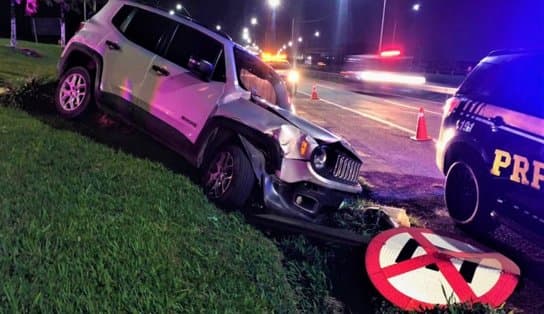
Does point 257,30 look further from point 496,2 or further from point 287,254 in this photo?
point 287,254

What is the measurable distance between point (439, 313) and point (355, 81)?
31122 millimetres

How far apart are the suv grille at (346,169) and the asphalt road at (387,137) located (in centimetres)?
158

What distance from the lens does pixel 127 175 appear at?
19.5 ft

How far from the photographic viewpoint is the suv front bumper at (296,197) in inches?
207

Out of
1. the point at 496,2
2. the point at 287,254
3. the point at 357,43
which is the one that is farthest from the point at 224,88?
the point at 357,43

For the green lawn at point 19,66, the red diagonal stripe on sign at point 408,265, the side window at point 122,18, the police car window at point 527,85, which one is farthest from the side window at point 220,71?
the green lawn at point 19,66

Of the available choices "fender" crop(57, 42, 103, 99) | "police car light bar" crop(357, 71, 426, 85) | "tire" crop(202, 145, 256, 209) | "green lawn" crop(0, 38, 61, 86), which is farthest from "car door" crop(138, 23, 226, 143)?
"police car light bar" crop(357, 71, 426, 85)

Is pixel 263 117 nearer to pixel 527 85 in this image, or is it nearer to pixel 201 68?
pixel 201 68

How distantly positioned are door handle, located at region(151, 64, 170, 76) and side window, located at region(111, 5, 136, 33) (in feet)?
3.42

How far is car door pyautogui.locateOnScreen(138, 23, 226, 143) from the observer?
6.03 meters

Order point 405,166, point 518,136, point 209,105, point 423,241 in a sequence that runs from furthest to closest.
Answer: point 405,166 → point 209,105 → point 518,136 → point 423,241

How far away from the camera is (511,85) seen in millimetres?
5559

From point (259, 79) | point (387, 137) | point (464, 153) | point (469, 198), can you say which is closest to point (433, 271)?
point (469, 198)

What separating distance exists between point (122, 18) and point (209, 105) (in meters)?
2.34
